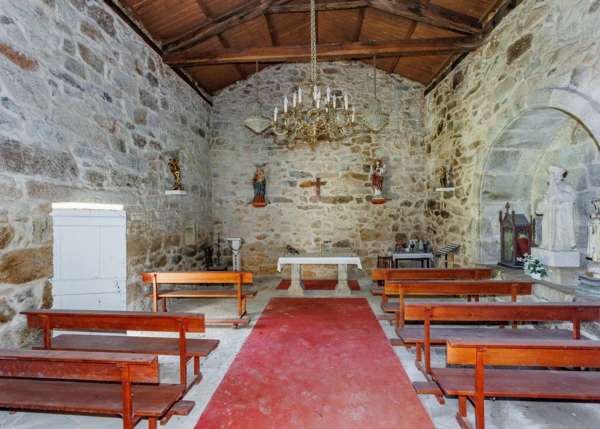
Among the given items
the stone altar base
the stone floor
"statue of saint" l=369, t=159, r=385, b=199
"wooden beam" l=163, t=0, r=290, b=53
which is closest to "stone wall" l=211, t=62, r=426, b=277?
"statue of saint" l=369, t=159, r=385, b=199

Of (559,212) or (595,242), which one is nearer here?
(595,242)

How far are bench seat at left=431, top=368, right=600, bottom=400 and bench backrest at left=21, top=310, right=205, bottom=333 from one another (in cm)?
189

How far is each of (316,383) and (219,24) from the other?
545cm

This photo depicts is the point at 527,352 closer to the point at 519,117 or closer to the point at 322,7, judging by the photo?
the point at 519,117

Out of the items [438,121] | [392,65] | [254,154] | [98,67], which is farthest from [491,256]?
[98,67]

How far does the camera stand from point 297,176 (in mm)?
7688

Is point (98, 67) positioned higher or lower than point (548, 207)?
higher

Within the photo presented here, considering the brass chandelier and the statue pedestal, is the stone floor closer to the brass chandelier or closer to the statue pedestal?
the statue pedestal

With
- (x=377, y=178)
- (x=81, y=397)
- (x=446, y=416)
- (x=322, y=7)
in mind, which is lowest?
(x=446, y=416)

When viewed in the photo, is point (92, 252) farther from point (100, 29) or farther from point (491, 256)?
point (491, 256)

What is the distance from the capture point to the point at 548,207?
4059mm

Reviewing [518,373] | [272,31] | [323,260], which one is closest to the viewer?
[518,373]

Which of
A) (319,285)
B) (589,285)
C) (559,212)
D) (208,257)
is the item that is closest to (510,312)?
(589,285)

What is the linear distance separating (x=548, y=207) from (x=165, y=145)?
5.69m
